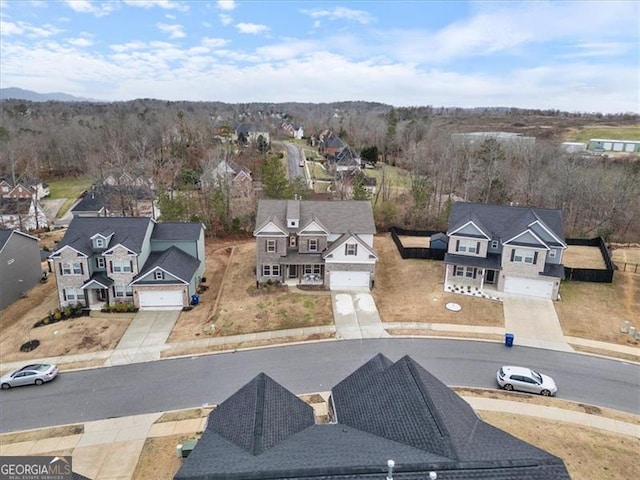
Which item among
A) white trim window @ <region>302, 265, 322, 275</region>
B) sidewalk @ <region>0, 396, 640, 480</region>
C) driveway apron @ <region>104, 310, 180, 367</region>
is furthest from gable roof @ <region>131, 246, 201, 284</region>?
sidewalk @ <region>0, 396, 640, 480</region>

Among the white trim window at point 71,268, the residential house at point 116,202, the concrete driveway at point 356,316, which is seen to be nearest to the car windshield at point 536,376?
the concrete driveway at point 356,316

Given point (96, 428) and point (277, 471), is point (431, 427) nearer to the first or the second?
point (277, 471)

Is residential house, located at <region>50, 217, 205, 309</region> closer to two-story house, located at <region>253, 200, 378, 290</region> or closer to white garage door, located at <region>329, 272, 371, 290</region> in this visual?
two-story house, located at <region>253, 200, 378, 290</region>

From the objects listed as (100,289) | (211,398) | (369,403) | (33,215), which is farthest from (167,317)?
(33,215)

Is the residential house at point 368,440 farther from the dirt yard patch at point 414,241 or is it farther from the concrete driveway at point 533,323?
the dirt yard patch at point 414,241

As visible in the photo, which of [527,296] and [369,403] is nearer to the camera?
[369,403]

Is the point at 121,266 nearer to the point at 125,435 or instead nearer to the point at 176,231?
the point at 176,231
